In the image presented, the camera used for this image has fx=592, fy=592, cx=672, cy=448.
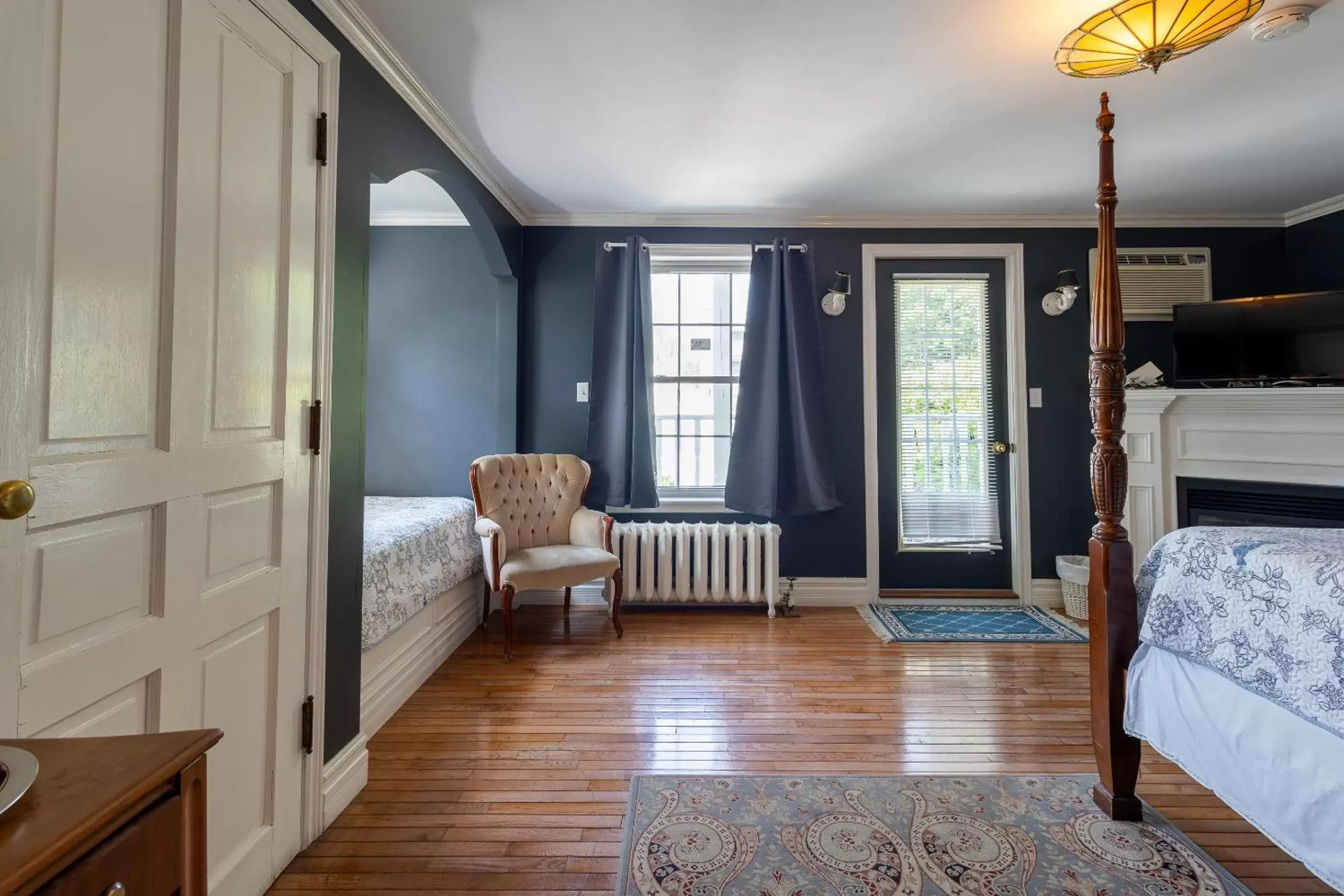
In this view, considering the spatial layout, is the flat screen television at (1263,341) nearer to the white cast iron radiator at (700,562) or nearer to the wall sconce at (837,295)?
the wall sconce at (837,295)

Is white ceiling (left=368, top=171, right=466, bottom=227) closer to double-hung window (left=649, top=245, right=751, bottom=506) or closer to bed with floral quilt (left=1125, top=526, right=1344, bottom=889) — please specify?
double-hung window (left=649, top=245, right=751, bottom=506)

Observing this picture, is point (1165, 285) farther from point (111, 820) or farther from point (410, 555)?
point (111, 820)

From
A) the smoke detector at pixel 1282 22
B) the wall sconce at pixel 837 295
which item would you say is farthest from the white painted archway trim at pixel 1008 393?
the smoke detector at pixel 1282 22

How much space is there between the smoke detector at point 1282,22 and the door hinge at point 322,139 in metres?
2.78

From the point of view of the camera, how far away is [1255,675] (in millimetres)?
1268

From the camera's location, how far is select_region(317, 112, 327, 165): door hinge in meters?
1.60

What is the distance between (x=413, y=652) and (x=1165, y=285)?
4.55m

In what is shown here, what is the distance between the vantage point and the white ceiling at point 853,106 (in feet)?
6.05

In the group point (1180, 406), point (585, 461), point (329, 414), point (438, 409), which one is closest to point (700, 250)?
point (585, 461)

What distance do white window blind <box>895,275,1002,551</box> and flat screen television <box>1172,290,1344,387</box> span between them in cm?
99

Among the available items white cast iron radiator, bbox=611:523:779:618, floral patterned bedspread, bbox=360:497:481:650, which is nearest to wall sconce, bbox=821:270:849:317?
white cast iron radiator, bbox=611:523:779:618

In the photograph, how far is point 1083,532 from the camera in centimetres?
359

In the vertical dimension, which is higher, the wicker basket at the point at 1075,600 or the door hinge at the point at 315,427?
the door hinge at the point at 315,427

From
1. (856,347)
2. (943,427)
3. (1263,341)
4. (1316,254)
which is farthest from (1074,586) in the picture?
(1316,254)
